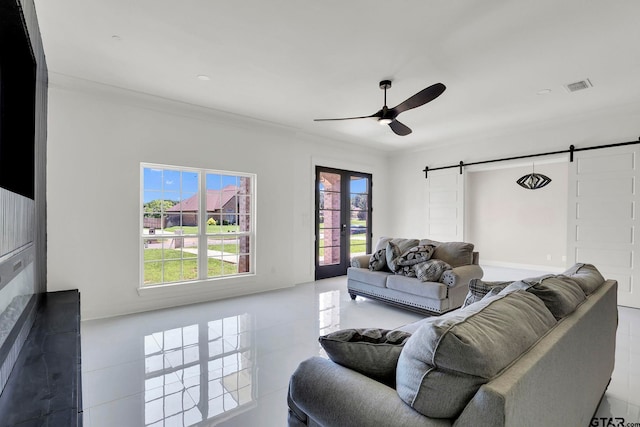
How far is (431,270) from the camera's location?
4000 millimetres

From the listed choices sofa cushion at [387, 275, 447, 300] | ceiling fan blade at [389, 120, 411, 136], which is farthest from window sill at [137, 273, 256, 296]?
ceiling fan blade at [389, 120, 411, 136]

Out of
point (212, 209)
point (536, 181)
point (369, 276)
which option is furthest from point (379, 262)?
point (536, 181)

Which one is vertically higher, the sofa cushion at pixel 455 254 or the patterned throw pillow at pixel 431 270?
the sofa cushion at pixel 455 254

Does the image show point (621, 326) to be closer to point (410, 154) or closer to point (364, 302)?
point (364, 302)

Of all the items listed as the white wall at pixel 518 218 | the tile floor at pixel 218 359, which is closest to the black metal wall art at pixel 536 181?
the white wall at pixel 518 218

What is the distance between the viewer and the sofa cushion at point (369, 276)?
173 inches

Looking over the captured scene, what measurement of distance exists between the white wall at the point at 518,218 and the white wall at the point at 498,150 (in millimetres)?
47

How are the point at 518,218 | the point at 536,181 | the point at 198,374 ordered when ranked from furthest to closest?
the point at 518,218
the point at 536,181
the point at 198,374

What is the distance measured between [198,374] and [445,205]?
18.0 ft

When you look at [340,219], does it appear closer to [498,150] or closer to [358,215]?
[358,215]

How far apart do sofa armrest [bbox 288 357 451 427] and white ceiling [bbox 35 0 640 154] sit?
2367mm

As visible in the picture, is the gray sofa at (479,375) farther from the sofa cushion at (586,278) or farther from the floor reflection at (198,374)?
the floor reflection at (198,374)

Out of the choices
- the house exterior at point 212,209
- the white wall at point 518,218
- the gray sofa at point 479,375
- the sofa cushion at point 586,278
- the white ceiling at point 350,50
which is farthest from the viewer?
the white wall at point 518,218

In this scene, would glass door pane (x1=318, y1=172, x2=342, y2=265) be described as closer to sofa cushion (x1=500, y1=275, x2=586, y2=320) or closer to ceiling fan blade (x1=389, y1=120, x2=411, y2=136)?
ceiling fan blade (x1=389, y1=120, x2=411, y2=136)
